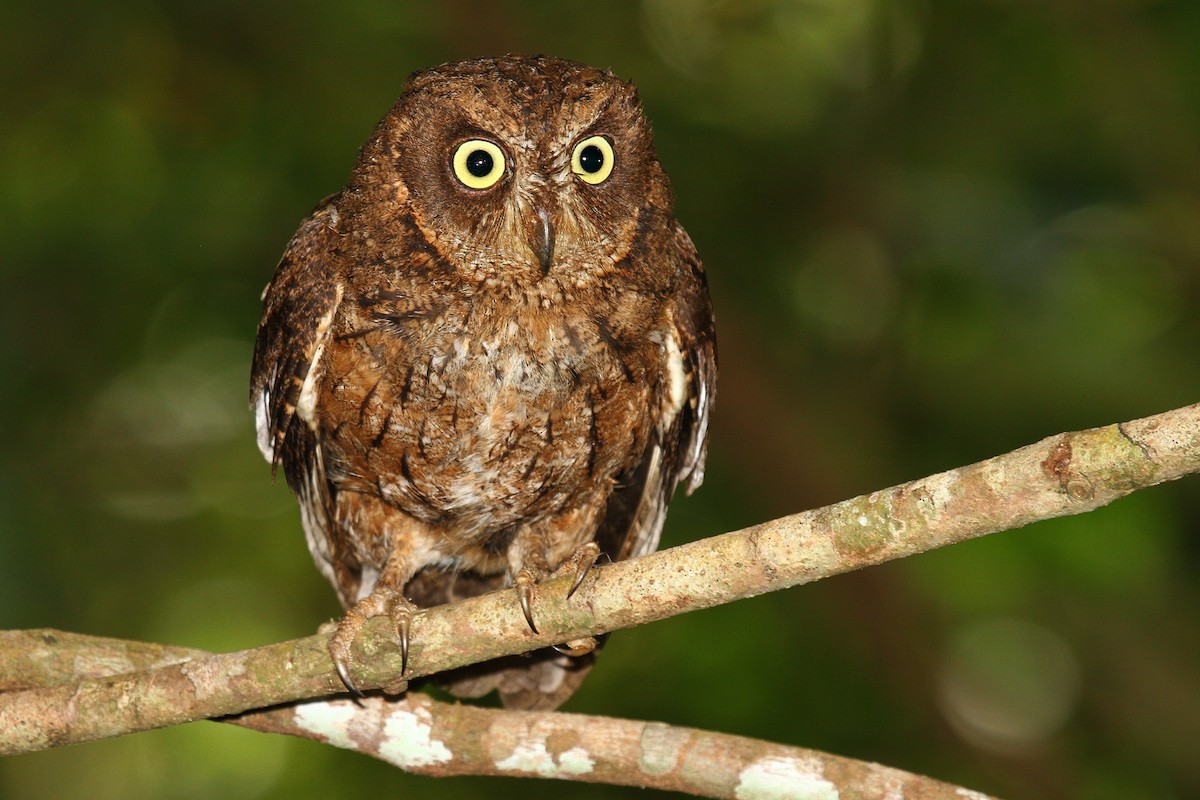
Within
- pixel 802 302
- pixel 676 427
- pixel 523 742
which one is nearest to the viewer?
pixel 523 742

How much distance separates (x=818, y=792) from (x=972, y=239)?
2.78 m

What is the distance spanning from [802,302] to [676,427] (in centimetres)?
240

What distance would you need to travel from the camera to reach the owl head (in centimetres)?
338

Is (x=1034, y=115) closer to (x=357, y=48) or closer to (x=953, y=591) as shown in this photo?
(x=953, y=591)

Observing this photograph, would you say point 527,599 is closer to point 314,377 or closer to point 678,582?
point 678,582

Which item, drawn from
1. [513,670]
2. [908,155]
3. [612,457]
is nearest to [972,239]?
[908,155]

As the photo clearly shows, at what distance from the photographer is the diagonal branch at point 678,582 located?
2152mm

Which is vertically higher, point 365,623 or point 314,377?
point 314,377

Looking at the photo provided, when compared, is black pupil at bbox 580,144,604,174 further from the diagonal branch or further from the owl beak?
the diagonal branch

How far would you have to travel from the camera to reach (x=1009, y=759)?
16.8 feet

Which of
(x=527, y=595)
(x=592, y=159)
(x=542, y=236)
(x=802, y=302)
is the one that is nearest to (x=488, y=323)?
(x=542, y=236)

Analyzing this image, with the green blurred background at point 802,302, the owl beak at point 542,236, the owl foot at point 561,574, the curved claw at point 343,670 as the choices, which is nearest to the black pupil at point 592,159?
the owl beak at point 542,236

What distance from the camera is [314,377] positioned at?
144 inches

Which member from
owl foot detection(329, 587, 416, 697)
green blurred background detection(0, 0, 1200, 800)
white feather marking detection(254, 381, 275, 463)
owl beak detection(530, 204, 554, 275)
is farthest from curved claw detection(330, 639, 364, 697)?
green blurred background detection(0, 0, 1200, 800)
